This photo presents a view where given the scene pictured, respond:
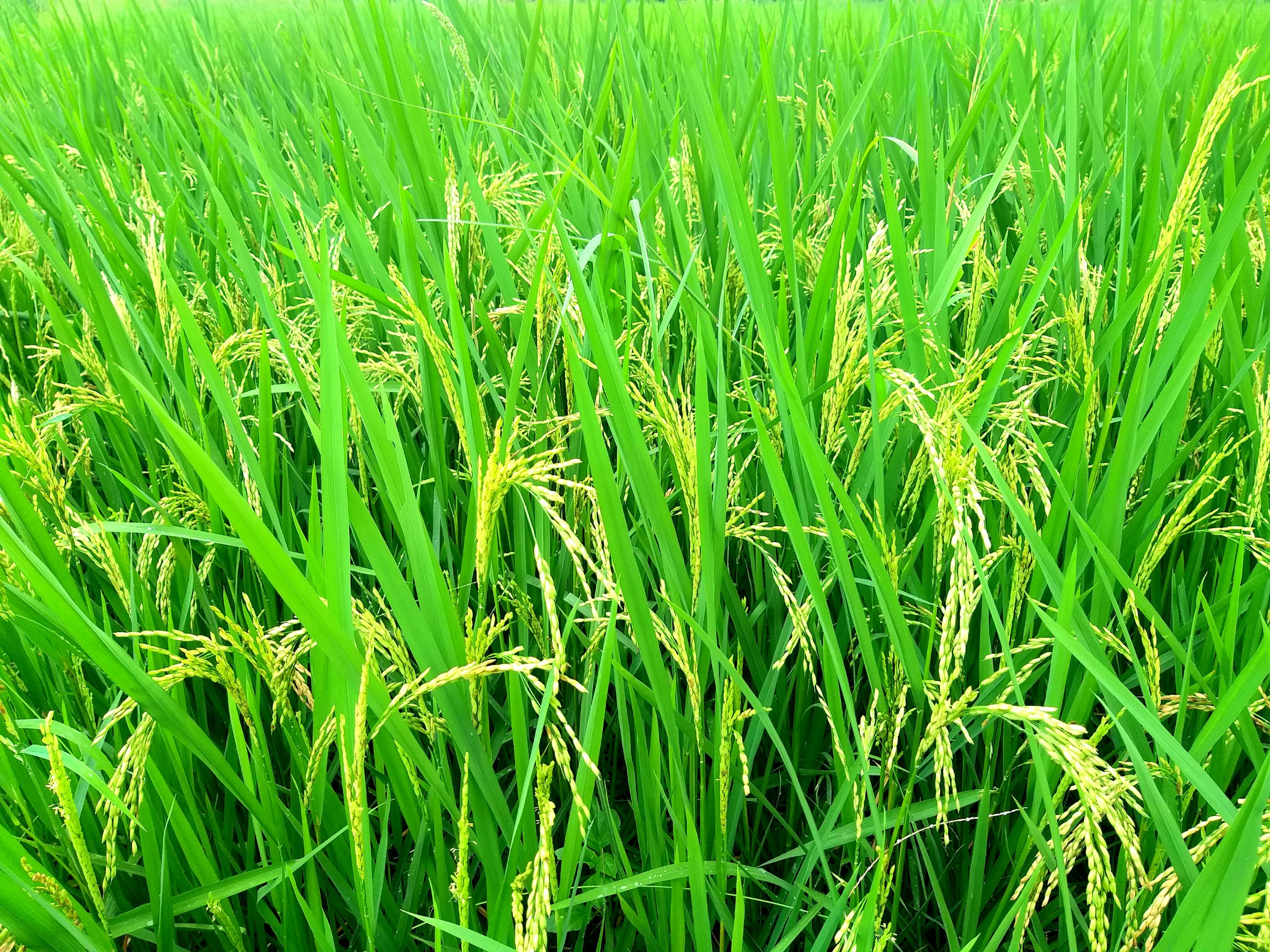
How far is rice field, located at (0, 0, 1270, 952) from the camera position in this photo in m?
0.57

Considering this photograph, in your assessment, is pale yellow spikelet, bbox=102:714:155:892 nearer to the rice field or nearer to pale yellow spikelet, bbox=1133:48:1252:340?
the rice field

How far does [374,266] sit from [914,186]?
1.05m

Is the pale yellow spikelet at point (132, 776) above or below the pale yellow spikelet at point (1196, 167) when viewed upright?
below

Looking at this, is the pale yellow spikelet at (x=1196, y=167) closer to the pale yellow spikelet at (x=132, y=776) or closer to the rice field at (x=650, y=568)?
the rice field at (x=650, y=568)

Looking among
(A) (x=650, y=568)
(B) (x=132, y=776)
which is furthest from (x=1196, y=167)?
(B) (x=132, y=776)

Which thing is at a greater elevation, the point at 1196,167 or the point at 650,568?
the point at 1196,167

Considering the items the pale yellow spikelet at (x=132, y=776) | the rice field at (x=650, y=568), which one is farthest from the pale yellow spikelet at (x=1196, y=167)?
the pale yellow spikelet at (x=132, y=776)

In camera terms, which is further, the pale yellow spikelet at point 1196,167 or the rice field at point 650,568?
the pale yellow spikelet at point 1196,167

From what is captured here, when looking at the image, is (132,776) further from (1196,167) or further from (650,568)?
(1196,167)

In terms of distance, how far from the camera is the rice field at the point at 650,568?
1.88ft

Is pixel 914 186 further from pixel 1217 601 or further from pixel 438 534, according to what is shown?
pixel 438 534

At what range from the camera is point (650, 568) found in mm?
905

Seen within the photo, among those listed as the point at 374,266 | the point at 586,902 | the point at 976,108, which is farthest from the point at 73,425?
the point at 976,108

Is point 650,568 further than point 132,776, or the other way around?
point 650,568
